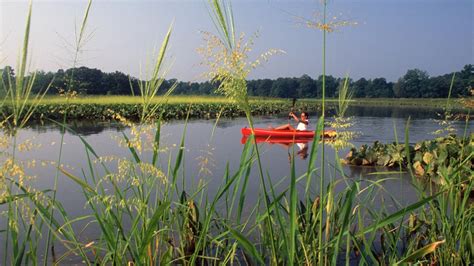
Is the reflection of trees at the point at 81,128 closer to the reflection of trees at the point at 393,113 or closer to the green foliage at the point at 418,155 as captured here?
the green foliage at the point at 418,155

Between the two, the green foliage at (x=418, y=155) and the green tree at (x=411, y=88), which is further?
the green tree at (x=411, y=88)

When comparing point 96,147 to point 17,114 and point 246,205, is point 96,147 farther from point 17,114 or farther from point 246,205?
point 17,114

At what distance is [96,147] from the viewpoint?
10.2 meters

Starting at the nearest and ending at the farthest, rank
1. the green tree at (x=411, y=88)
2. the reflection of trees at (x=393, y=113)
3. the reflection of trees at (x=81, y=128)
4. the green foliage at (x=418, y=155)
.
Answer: the green foliage at (x=418, y=155), the reflection of trees at (x=81, y=128), the reflection of trees at (x=393, y=113), the green tree at (x=411, y=88)

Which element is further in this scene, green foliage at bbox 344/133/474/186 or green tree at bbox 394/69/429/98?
green tree at bbox 394/69/429/98

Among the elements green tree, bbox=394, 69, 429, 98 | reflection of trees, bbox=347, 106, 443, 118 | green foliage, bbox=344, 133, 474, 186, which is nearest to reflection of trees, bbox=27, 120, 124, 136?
green foliage, bbox=344, 133, 474, 186

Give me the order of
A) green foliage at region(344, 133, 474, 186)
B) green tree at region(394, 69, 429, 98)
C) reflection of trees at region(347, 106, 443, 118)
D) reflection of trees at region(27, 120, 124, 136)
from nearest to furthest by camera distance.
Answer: green foliage at region(344, 133, 474, 186) < reflection of trees at region(27, 120, 124, 136) < reflection of trees at region(347, 106, 443, 118) < green tree at region(394, 69, 429, 98)

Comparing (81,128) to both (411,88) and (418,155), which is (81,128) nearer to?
(418,155)

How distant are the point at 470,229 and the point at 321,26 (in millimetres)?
1395

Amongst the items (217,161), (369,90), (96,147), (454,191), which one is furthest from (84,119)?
(369,90)

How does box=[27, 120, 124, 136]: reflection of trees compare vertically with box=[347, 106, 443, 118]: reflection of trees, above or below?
above

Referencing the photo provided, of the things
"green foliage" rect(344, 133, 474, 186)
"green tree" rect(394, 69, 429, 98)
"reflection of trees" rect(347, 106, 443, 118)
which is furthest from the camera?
"green tree" rect(394, 69, 429, 98)

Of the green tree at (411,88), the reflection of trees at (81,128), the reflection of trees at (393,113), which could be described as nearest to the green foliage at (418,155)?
the reflection of trees at (81,128)

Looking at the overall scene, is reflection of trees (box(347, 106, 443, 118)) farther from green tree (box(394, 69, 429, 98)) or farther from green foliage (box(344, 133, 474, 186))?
green tree (box(394, 69, 429, 98))
